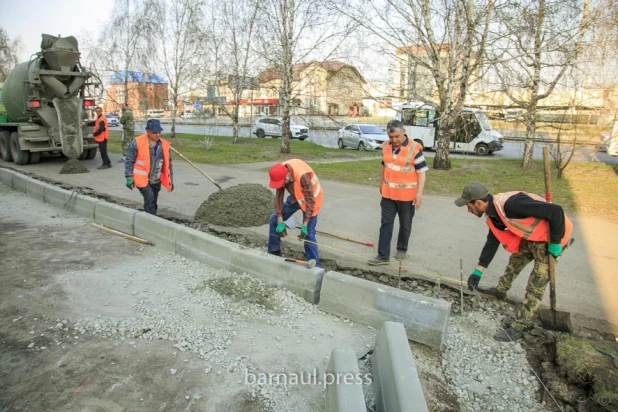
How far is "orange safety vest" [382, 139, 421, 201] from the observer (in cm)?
496

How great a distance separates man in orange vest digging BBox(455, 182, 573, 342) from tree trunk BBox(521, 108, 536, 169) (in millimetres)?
8870

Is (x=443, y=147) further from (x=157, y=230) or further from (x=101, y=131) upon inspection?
(x=101, y=131)

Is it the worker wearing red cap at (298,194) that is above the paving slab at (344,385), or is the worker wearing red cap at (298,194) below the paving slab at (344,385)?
above

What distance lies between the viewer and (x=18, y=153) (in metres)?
12.4

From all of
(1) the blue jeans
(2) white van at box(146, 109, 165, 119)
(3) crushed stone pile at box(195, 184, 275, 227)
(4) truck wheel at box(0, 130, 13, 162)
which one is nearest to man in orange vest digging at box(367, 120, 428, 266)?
(1) the blue jeans

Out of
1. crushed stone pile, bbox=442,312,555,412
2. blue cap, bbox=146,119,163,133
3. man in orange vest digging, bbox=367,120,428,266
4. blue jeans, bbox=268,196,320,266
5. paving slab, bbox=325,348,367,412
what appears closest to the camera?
paving slab, bbox=325,348,367,412

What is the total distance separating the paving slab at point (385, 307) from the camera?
350 cm

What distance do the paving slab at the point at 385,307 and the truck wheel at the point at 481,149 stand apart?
17794mm

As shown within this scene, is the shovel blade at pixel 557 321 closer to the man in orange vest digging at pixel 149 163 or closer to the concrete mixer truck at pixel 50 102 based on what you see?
the man in orange vest digging at pixel 149 163

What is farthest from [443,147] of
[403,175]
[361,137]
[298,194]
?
[298,194]

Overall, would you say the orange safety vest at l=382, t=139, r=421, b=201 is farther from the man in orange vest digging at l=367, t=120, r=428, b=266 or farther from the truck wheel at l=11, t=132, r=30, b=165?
the truck wheel at l=11, t=132, r=30, b=165

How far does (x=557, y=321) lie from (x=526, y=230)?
36.1 inches

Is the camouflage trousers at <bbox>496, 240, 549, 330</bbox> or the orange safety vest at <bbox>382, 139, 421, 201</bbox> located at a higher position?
the orange safety vest at <bbox>382, 139, 421, 201</bbox>

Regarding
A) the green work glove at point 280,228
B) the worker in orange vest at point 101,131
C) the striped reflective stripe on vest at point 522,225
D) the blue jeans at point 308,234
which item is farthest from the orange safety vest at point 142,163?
the worker in orange vest at point 101,131
